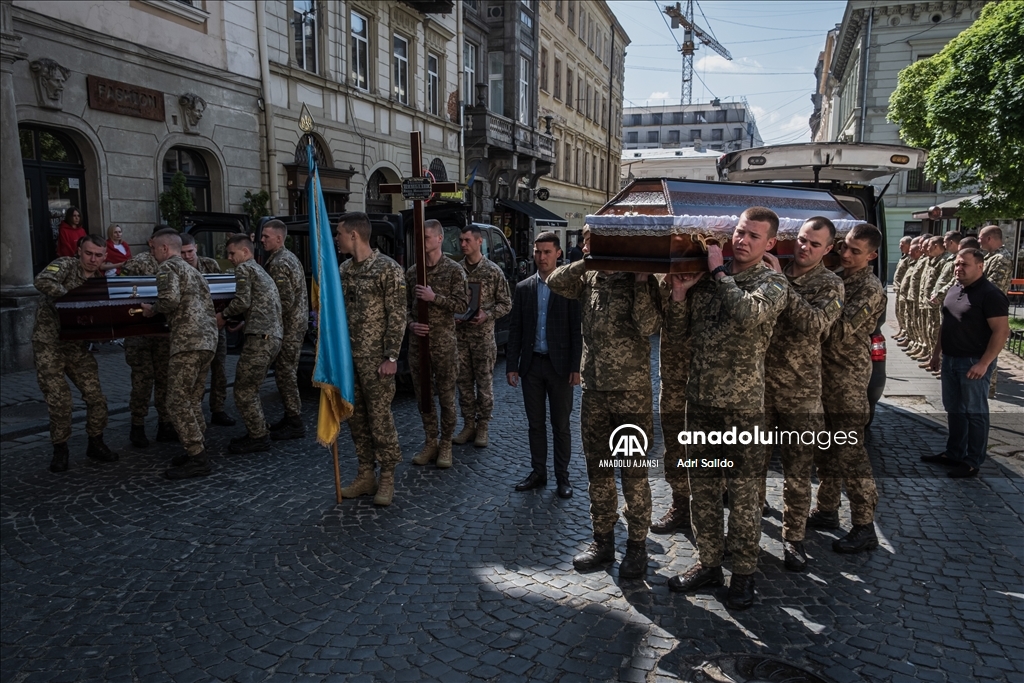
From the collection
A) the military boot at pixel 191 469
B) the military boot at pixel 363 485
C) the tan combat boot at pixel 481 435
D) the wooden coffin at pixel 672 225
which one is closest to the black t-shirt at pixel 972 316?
the wooden coffin at pixel 672 225

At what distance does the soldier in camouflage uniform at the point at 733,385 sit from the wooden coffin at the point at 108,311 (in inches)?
188

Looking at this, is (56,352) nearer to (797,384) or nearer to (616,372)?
(616,372)

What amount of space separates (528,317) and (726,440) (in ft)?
7.14

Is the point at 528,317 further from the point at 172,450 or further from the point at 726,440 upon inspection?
the point at 172,450

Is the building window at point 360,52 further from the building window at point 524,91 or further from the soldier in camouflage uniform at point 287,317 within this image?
the soldier in camouflage uniform at point 287,317

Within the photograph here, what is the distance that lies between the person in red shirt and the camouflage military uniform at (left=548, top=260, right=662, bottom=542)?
9683 millimetres

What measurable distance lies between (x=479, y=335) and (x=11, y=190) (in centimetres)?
775

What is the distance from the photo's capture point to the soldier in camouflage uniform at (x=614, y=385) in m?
3.98

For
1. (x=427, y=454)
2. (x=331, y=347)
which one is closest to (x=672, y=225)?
(x=331, y=347)

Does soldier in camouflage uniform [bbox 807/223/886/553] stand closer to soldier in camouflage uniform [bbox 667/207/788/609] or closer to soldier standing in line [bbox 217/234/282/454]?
soldier in camouflage uniform [bbox 667/207/788/609]

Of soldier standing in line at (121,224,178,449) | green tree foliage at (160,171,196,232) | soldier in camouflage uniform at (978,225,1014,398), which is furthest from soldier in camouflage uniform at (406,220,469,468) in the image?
green tree foliage at (160,171,196,232)

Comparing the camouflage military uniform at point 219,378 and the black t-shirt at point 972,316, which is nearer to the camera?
the black t-shirt at point 972,316

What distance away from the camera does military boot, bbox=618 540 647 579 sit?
4.08m

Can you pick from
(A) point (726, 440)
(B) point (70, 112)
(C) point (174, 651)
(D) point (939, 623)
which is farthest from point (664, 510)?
(B) point (70, 112)
